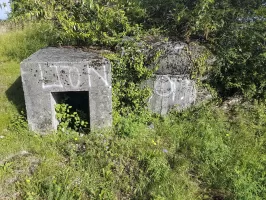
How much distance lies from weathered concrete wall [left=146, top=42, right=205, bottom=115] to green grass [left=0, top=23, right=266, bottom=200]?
0.82 feet

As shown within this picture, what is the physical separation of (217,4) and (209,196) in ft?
10.5

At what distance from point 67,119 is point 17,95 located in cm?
157

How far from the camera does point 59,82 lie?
340cm

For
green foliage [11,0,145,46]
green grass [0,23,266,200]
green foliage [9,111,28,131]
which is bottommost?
green grass [0,23,266,200]

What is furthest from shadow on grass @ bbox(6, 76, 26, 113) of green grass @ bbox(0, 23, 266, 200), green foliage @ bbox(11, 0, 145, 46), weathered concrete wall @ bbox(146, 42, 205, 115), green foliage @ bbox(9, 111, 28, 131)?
weathered concrete wall @ bbox(146, 42, 205, 115)

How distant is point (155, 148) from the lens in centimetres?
344

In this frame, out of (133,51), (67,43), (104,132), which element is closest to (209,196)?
(104,132)

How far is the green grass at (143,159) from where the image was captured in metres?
2.76

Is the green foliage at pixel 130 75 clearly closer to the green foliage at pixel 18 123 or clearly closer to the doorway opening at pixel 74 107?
the doorway opening at pixel 74 107

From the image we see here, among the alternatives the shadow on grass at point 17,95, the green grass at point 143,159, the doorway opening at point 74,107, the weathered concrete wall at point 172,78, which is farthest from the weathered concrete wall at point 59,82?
the weathered concrete wall at point 172,78

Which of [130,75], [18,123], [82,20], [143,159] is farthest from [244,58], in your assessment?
[18,123]

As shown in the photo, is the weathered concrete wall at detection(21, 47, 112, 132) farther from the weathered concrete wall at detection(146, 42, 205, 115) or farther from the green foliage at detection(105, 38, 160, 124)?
the weathered concrete wall at detection(146, 42, 205, 115)

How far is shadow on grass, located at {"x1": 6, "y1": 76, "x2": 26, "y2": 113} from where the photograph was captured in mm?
4244

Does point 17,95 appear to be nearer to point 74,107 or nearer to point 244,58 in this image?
point 74,107
